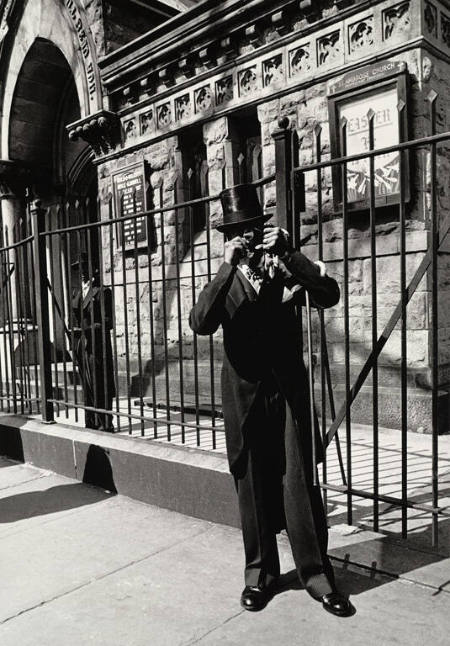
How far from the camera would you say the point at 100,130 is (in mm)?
9469

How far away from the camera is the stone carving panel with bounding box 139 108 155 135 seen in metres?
8.90

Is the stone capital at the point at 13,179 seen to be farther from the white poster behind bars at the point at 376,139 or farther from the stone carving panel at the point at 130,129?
the white poster behind bars at the point at 376,139

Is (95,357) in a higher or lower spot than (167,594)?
higher

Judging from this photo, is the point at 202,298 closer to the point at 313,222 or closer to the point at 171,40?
the point at 313,222

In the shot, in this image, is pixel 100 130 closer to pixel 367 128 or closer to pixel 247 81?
pixel 247 81

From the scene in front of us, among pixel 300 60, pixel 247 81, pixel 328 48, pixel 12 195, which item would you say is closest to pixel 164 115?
pixel 247 81

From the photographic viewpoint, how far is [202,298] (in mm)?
2938

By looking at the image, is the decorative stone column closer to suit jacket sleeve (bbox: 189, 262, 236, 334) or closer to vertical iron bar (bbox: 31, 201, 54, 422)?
vertical iron bar (bbox: 31, 201, 54, 422)

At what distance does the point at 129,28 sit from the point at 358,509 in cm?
875

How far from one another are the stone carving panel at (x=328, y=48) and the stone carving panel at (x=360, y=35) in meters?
0.16

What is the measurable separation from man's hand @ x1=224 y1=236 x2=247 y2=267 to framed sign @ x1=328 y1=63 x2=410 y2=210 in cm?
368

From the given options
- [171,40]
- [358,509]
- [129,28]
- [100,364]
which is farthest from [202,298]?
[129,28]

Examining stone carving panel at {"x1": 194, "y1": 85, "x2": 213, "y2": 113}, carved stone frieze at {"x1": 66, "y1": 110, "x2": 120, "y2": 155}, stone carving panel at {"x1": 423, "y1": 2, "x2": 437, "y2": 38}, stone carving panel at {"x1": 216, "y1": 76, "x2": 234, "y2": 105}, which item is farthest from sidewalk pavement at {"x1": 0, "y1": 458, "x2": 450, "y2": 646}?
carved stone frieze at {"x1": 66, "y1": 110, "x2": 120, "y2": 155}

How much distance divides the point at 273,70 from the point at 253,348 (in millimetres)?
5471
